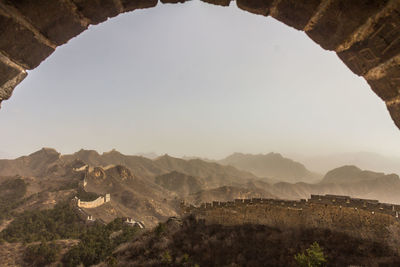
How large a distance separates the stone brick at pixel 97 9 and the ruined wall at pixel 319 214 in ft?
44.4

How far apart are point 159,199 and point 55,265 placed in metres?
34.5

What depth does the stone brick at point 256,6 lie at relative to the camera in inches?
101

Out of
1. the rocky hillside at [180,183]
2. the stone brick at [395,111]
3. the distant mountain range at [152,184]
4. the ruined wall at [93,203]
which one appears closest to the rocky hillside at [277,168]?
the distant mountain range at [152,184]

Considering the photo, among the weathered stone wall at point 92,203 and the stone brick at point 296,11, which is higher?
the stone brick at point 296,11

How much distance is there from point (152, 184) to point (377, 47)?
73840 millimetres

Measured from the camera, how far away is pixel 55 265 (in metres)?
22.4

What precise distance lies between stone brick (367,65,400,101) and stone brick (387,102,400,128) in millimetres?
88

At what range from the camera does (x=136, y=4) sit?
2793 millimetres

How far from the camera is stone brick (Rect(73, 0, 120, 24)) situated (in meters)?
2.47

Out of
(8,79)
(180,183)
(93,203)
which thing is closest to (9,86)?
(8,79)

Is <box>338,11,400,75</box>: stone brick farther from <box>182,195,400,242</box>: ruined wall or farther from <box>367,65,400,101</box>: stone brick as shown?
<box>182,195,400,242</box>: ruined wall

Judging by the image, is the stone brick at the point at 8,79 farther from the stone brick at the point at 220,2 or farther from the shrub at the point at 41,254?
the shrub at the point at 41,254

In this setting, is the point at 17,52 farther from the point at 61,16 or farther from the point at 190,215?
the point at 190,215

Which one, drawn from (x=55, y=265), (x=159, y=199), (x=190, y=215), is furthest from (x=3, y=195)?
(x=190, y=215)
